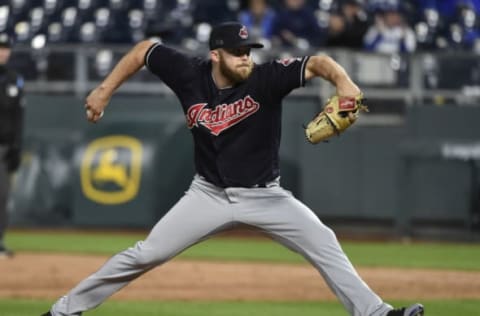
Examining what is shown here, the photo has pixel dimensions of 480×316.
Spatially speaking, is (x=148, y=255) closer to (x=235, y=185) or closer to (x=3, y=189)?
(x=235, y=185)

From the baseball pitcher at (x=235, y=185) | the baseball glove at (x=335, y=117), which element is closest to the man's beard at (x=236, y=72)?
the baseball pitcher at (x=235, y=185)

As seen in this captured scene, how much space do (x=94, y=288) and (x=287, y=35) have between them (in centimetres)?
1002

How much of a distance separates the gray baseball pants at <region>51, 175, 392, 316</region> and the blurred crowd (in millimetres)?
9812

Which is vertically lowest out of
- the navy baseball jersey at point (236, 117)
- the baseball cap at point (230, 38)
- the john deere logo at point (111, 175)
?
the john deere logo at point (111, 175)

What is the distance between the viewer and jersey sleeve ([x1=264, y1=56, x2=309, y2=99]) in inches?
268

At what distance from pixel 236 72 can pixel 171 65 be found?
0.46m

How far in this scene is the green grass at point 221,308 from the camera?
8.88 meters

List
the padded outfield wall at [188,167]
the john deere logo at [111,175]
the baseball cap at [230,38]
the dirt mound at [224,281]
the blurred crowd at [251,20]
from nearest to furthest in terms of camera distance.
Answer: the baseball cap at [230,38] → the dirt mound at [224,281] → the padded outfield wall at [188,167] → the john deere logo at [111,175] → the blurred crowd at [251,20]

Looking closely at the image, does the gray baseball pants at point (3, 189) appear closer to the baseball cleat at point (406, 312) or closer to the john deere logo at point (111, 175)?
the john deere logo at point (111, 175)

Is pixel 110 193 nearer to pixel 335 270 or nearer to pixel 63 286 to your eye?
pixel 63 286

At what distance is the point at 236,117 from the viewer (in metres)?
6.95

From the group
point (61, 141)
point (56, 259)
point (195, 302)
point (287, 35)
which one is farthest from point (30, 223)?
point (195, 302)

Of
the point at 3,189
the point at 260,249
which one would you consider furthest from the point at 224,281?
the point at 260,249

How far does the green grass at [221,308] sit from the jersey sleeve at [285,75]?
8.06ft
